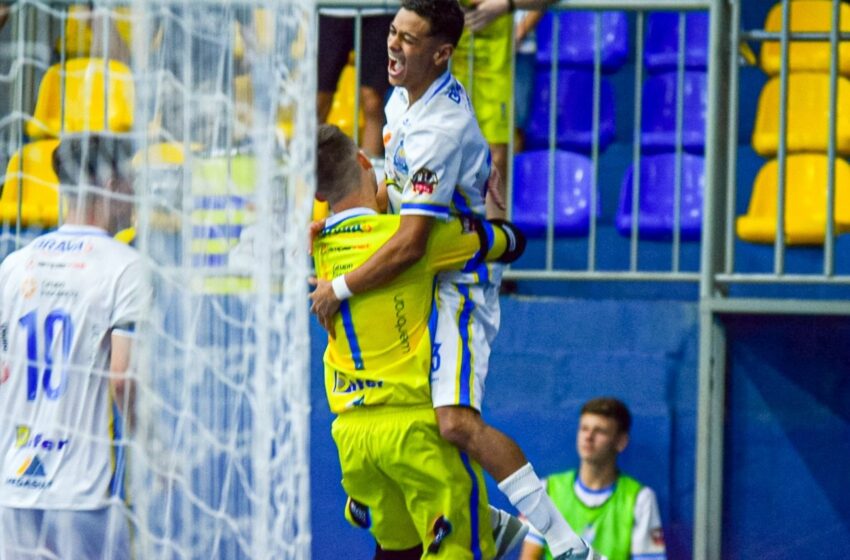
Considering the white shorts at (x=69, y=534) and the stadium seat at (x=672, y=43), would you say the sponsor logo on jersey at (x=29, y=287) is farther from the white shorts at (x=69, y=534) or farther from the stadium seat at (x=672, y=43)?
the stadium seat at (x=672, y=43)

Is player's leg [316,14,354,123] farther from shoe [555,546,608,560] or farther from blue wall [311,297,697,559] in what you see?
shoe [555,546,608,560]

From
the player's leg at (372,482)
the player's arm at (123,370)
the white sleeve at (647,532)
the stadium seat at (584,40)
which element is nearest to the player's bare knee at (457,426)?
the player's leg at (372,482)

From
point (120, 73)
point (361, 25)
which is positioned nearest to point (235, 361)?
point (120, 73)

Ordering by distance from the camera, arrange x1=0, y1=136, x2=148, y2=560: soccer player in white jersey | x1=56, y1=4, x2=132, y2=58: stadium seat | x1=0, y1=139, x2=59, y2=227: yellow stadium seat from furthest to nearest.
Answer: x1=0, y1=139, x2=59, y2=227: yellow stadium seat → x1=56, y1=4, x2=132, y2=58: stadium seat → x1=0, y1=136, x2=148, y2=560: soccer player in white jersey

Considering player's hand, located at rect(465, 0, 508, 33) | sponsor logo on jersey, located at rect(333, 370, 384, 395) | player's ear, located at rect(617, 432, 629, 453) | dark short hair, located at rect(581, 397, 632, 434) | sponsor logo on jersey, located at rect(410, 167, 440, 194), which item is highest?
player's hand, located at rect(465, 0, 508, 33)

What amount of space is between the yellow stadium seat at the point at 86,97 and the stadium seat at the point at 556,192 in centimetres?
200

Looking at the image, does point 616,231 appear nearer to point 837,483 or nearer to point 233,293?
point 837,483

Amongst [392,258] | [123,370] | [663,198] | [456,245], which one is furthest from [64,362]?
[663,198]

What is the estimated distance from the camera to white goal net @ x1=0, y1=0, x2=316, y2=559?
4391mm

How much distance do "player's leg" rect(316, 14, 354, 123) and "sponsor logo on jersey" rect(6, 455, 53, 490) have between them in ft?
9.40

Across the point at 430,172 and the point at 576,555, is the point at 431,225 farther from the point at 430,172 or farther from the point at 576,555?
the point at 576,555

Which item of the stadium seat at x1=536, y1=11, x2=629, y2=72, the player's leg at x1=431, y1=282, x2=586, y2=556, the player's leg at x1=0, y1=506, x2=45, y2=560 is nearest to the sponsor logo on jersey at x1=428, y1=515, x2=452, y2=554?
the player's leg at x1=431, y1=282, x2=586, y2=556

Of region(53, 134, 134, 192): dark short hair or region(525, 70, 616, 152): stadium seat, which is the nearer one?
region(53, 134, 134, 192): dark short hair

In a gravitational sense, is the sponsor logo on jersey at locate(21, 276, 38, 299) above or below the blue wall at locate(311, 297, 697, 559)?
above
